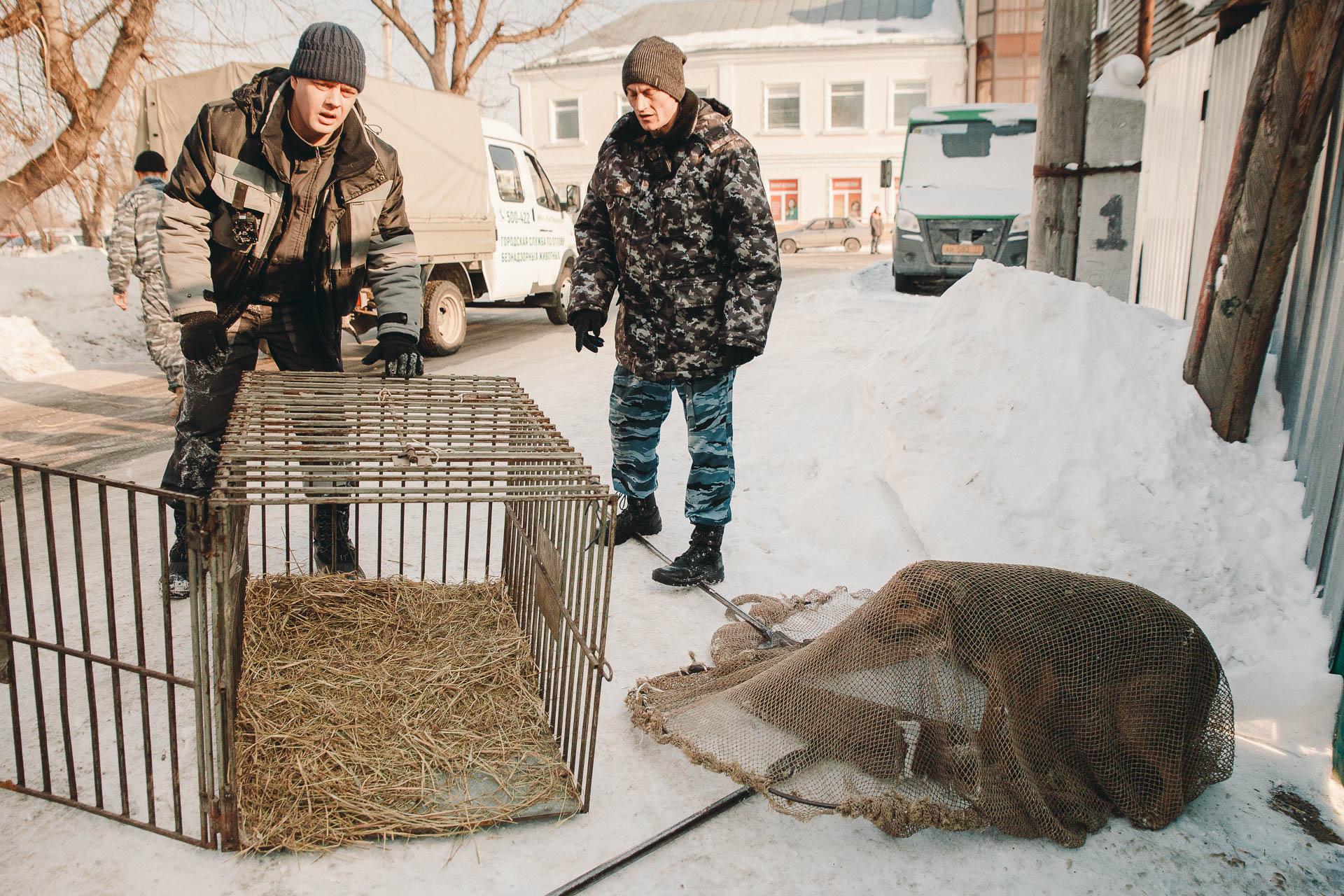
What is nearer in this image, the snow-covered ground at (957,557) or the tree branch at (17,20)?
the snow-covered ground at (957,557)

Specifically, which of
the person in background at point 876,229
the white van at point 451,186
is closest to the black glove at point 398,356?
the white van at point 451,186

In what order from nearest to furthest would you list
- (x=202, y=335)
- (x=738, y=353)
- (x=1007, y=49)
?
(x=202, y=335) < (x=738, y=353) < (x=1007, y=49)

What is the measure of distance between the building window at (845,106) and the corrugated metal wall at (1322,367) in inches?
1370

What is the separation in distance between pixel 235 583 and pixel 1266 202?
11.4 ft

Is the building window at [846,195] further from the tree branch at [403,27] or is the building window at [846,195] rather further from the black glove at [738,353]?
the black glove at [738,353]

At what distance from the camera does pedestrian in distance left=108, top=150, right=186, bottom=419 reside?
487 cm

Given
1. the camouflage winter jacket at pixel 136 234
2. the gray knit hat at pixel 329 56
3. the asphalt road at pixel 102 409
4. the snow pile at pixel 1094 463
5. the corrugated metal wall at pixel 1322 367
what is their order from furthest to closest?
the asphalt road at pixel 102 409, the camouflage winter jacket at pixel 136 234, the snow pile at pixel 1094 463, the corrugated metal wall at pixel 1322 367, the gray knit hat at pixel 329 56

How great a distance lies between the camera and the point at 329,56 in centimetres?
273

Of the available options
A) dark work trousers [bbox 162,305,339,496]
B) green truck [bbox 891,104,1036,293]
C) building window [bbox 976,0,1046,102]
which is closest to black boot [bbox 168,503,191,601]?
dark work trousers [bbox 162,305,339,496]

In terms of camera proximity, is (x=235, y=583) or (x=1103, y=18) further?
(x=1103, y=18)

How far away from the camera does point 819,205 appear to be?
120 ft

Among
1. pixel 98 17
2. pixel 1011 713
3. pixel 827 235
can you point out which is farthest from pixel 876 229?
pixel 1011 713

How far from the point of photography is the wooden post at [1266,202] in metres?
3.13

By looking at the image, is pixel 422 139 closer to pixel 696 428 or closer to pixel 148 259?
pixel 148 259
